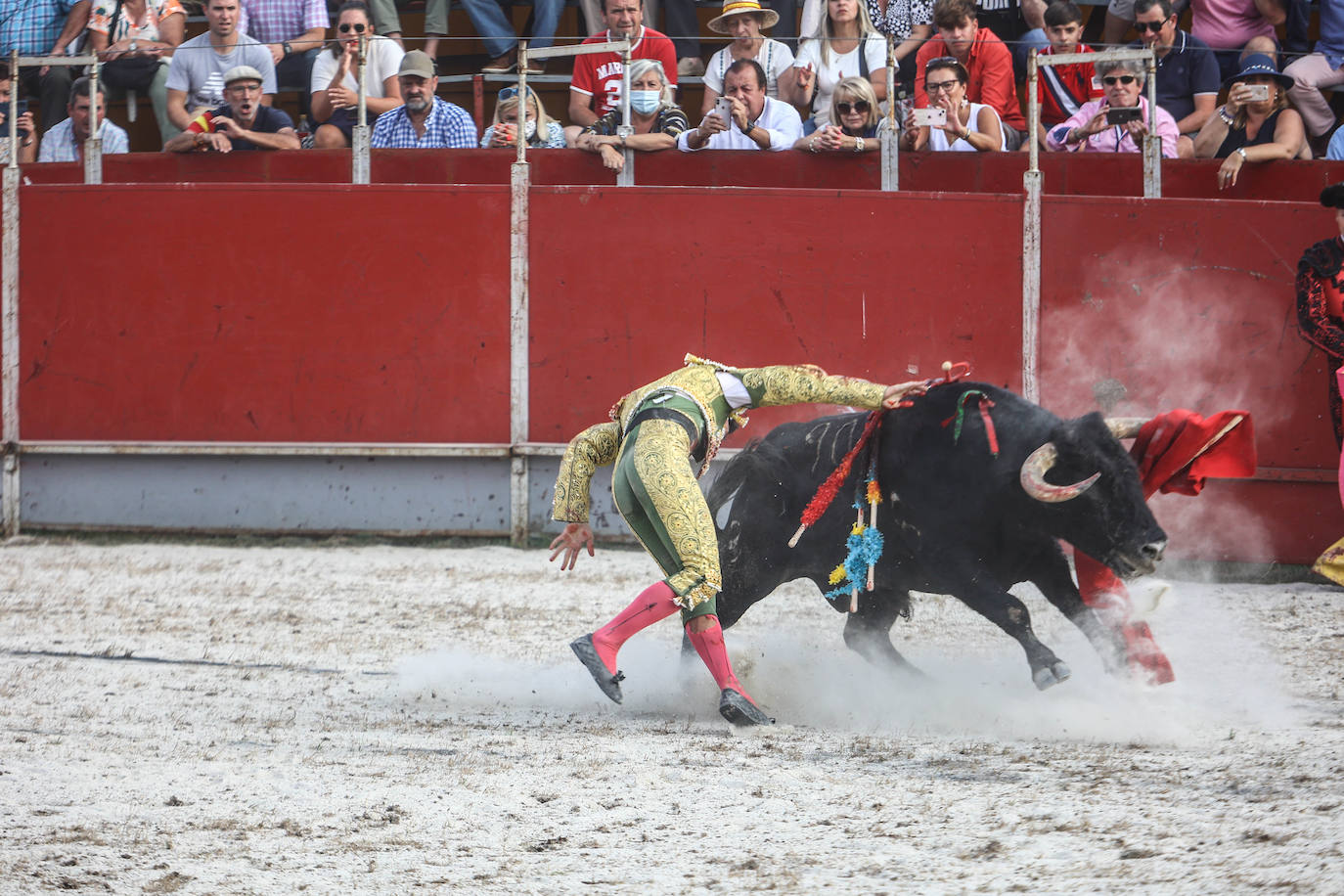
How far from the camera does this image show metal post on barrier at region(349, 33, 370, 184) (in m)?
8.25

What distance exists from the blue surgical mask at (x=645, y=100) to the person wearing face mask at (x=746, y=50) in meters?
0.30

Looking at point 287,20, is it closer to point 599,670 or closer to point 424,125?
point 424,125

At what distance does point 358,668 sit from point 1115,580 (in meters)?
2.74

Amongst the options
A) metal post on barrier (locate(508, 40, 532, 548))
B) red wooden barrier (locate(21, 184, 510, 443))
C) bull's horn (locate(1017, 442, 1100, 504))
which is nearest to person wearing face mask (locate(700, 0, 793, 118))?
metal post on barrier (locate(508, 40, 532, 548))

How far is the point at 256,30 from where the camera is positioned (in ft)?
29.7

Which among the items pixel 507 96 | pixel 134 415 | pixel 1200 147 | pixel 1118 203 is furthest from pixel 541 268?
pixel 1200 147

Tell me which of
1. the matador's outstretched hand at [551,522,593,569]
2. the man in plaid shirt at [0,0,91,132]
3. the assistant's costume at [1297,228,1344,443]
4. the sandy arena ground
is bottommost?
the sandy arena ground

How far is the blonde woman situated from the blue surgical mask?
2.47 ft

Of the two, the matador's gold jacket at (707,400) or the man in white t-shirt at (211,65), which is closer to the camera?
the matador's gold jacket at (707,400)

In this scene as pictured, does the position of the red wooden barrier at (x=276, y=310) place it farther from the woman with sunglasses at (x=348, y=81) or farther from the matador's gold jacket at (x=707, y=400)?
the matador's gold jacket at (x=707, y=400)

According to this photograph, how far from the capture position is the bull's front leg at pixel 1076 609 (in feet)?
15.3

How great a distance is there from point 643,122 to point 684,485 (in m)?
4.35

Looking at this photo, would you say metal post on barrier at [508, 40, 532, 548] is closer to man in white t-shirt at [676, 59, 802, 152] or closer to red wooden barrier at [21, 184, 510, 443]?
red wooden barrier at [21, 184, 510, 443]


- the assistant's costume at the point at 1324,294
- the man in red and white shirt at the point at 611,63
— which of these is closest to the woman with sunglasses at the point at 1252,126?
the assistant's costume at the point at 1324,294
